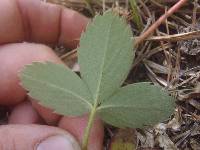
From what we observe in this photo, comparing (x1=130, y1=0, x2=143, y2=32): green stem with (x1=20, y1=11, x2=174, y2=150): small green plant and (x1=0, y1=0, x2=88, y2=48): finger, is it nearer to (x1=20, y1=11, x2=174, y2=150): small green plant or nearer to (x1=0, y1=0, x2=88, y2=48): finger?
(x1=0, y1=0, x2=88, y2=48): finger

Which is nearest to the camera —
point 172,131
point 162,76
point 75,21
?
point 172,131

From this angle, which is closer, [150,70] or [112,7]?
[150,70]

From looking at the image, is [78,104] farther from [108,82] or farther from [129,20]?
[129,20]

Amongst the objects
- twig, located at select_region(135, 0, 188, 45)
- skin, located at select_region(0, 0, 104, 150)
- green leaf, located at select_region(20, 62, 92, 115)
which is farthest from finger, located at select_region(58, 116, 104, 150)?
twig, located at select_region(135, 0, 188, 45)

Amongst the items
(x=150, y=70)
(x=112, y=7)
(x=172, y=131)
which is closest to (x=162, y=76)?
(x=150, y=70)

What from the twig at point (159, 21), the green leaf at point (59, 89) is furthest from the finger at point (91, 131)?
the twig at point (159, 21)

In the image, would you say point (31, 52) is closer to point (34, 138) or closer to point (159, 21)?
point (34, 138)

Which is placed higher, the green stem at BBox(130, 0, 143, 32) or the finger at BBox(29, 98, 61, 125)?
the green stem at BBox(130, 0, 143, 32)

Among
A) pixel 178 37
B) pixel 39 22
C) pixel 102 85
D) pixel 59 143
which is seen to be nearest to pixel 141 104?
pixel 102 85
